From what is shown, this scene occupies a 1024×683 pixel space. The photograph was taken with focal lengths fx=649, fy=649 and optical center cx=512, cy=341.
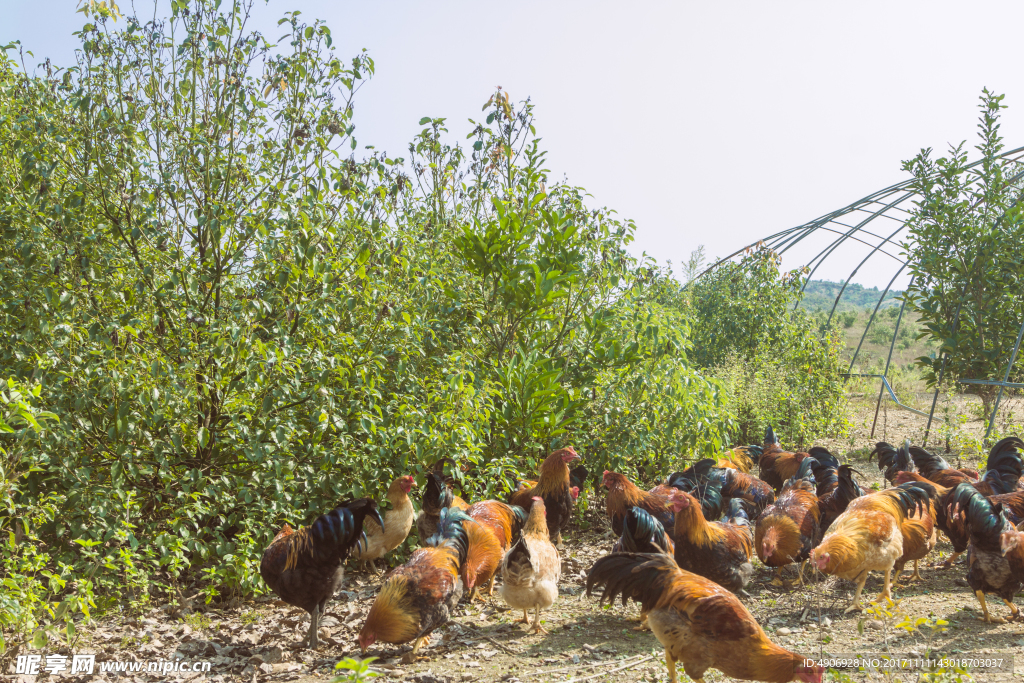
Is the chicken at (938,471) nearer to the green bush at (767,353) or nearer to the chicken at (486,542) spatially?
the green bush at (767,353)

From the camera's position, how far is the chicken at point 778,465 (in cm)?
769

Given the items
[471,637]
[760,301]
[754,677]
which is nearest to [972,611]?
[754,677]

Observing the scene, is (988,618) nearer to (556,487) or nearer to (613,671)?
(613,671)

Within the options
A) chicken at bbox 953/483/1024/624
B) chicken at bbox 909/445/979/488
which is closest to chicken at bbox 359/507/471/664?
chicken at bbox 953/483/1024/624

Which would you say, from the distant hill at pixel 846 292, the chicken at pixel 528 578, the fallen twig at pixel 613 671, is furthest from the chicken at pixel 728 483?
the distant hill at pixel 846 292

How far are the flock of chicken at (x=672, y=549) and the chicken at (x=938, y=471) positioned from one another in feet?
1.17

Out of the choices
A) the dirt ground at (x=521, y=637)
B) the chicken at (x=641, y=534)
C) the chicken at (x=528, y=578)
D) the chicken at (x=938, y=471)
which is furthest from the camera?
the chicken at (x=938, y=471)

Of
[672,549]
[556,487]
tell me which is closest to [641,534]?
[672,549]

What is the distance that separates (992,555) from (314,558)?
4.69 meters

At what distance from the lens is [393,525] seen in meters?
5.15

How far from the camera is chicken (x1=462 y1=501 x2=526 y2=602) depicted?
15.7 ft

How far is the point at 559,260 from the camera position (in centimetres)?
644

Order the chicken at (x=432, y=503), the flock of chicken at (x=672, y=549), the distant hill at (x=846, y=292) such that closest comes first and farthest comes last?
1. the flock of chicken at (x=672, y=549)
2. the chicken at (x=432, y=503)
3. the distant hill at (x=846, y=292)

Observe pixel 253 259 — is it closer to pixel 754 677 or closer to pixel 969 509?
pixel 754 677
